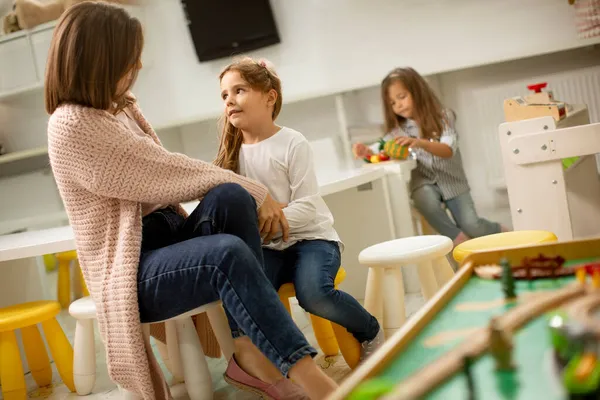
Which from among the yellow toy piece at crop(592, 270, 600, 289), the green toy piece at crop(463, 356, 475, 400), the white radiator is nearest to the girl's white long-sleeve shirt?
the yellow toy piece at crop(592, 270, 600, 289)

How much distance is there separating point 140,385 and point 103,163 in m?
0.43

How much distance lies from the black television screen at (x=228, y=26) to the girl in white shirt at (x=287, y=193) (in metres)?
1.99

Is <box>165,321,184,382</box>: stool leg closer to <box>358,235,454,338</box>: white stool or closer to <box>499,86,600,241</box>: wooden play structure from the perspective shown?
<box>358,235,454,338</box>: white stool

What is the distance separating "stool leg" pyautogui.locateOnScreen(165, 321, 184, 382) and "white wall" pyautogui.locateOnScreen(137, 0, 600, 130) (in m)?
1.88

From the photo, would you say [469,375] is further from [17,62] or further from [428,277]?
[17,62]

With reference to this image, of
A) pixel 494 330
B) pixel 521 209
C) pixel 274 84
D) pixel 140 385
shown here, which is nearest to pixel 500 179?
pixel 521 209

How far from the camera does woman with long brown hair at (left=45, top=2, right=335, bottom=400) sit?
4.49 feet

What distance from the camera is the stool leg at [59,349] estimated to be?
7.00ft

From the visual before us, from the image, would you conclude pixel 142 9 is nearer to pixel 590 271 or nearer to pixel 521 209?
pixel 521 209

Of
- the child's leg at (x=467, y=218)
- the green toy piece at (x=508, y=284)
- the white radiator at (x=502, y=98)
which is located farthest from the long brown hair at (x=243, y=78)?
the white radiator at (x=502, y=98)

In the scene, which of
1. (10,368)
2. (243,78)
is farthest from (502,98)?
(10,368)

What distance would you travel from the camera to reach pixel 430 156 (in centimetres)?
294

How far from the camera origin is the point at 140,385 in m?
1.42

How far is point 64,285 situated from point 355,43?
1.84 m
